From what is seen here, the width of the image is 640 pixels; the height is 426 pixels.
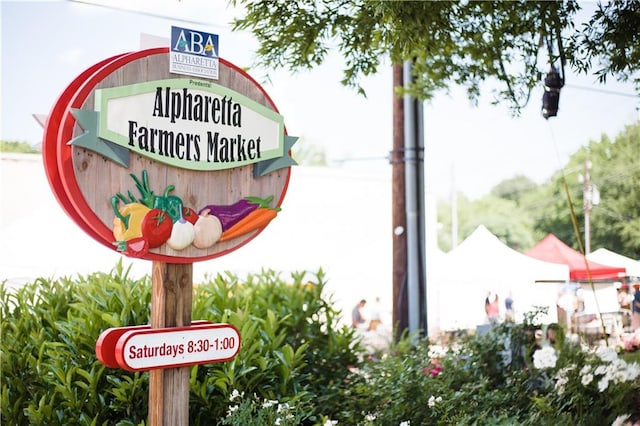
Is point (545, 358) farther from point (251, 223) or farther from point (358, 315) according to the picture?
point (358, 315)

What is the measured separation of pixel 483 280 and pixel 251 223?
8.31 feet

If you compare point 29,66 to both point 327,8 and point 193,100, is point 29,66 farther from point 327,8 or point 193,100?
point 193,100

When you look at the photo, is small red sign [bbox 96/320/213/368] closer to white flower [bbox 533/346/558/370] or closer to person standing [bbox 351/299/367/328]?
white flower [bbox 533/346/558/370]

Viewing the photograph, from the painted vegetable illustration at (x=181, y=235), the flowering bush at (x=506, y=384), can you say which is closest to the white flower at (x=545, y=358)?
the flowering bush at (x=506, y=384)

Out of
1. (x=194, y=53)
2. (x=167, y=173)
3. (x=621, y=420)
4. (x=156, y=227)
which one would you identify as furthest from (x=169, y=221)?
(x=621, y=420)

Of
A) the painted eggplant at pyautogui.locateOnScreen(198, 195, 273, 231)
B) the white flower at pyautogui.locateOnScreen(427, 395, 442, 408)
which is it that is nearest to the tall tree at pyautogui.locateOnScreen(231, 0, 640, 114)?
the painted eggplant at pyautogui.locateOnScreen(198, 195, 273, 231)

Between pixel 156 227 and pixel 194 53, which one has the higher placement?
pixel 194 53

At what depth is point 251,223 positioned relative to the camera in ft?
8.68

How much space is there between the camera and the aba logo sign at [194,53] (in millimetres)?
2486

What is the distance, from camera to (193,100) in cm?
250

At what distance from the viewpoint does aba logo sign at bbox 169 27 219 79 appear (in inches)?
97.9

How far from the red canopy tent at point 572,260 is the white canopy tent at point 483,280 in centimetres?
4

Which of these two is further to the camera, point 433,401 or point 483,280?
point 483,280

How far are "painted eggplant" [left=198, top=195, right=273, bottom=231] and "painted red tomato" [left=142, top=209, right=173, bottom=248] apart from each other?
15cm
